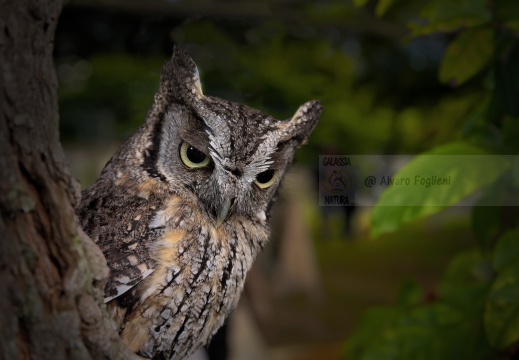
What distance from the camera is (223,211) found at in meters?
1.16

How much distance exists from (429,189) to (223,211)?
1.66ft

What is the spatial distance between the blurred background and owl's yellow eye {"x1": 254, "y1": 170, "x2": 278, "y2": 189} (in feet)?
0.40

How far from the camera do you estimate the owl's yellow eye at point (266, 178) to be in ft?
4.05

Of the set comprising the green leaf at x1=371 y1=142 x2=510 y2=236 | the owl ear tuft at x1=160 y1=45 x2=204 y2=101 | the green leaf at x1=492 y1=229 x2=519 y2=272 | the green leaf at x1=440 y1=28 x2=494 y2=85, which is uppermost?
the green leaf at x1=440 y1=28 x2=494 y2=85

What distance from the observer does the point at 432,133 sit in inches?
115

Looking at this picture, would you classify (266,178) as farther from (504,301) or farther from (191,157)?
(504,301)

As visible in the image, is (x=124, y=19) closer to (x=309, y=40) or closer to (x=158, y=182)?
(x=309, y=40)

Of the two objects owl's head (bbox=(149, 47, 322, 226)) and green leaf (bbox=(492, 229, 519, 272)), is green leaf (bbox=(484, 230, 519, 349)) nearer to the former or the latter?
green leaf (bbox=(492, 229, 519, 272))

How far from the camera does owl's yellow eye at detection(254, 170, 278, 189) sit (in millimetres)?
1235

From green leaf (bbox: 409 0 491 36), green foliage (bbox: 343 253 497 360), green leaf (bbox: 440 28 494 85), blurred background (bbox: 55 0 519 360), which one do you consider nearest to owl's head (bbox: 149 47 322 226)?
blurred background (bbox: 55 0 519 360)

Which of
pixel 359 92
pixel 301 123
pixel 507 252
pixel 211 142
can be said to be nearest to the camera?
pixel 211 142

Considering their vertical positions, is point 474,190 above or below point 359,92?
below

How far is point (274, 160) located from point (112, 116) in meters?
1.87

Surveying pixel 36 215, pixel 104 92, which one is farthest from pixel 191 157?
pixel 104 92
